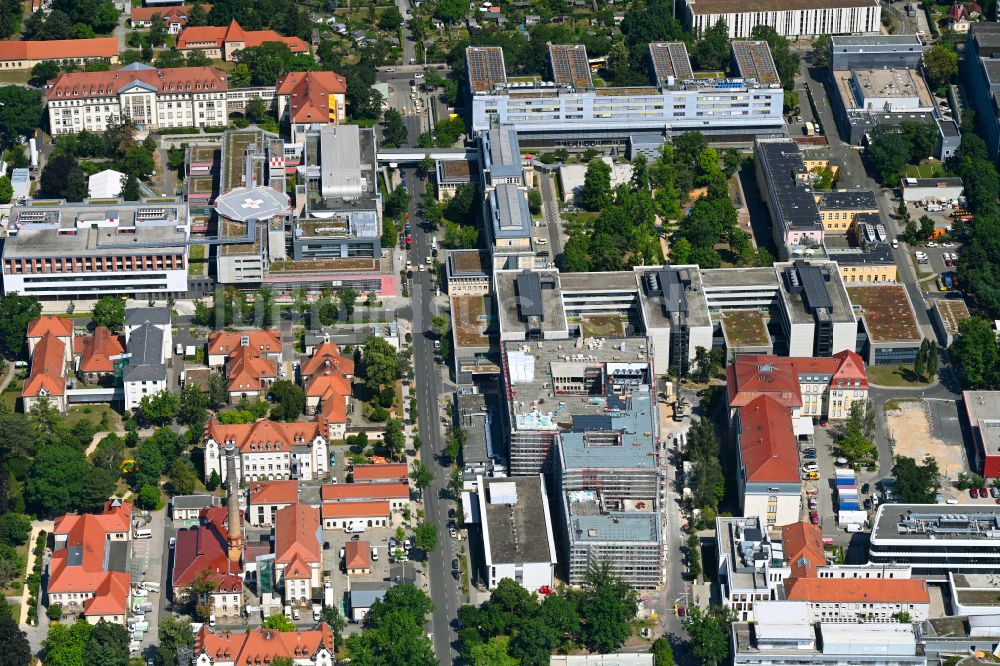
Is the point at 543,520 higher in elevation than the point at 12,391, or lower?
lower

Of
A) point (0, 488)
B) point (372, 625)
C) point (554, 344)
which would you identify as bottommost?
point (372, 625)

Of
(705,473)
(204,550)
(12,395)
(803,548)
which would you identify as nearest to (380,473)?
(204,550)

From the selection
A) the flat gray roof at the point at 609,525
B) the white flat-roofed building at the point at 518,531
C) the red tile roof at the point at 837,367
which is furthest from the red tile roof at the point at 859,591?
the red tile roof at the point at 837,367

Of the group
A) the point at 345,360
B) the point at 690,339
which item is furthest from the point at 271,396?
the point at 690,339

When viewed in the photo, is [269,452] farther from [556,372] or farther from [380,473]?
[556,372]

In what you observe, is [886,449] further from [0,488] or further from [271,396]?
[0,488]
